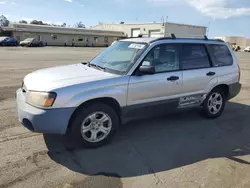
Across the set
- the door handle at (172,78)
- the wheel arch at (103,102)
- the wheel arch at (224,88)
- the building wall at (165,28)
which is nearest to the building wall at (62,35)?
the building wall at (165,28)

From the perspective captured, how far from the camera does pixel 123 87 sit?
13.0 ft

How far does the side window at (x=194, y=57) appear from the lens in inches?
191

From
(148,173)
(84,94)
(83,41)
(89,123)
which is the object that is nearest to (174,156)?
(148,173)

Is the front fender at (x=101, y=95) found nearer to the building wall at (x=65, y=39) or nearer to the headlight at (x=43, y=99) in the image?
the headlight at (x=43, y=99)

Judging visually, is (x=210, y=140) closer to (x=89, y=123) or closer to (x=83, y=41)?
(x=89, y=123)

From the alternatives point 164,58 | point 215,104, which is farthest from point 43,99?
point 215,104

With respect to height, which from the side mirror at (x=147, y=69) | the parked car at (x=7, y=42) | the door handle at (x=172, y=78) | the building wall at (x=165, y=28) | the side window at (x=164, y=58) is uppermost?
the building wall at (x=165, y=28)

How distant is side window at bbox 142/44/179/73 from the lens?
437 centimetres

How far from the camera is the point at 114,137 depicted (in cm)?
440

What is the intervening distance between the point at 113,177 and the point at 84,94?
1.27 m

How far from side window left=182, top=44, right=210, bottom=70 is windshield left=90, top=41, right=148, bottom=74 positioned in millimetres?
970

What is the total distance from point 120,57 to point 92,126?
1479 mm

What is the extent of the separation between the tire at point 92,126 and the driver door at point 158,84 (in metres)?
0.40

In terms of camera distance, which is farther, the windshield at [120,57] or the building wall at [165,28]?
the building wall at [165,28]
